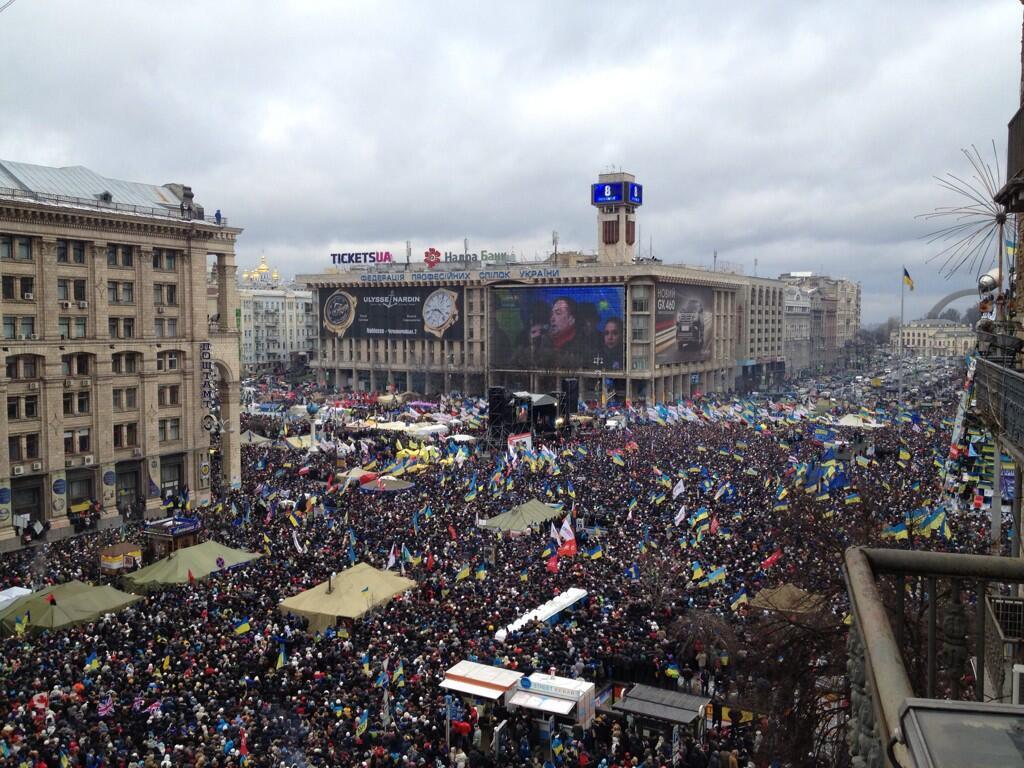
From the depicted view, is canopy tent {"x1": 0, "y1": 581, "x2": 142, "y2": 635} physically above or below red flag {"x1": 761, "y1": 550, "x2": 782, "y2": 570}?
below

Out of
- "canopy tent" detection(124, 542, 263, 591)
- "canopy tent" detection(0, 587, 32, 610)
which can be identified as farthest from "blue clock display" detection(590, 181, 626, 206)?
"canopy tent" detection(0, 587, 32, 610)

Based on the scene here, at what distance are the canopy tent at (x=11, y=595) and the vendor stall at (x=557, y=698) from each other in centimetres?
1447

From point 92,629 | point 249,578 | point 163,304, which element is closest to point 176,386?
point 163,304

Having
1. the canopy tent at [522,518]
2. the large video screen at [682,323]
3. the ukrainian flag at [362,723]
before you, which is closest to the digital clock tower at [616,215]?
the large video screen at [682,323]

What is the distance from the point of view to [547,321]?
91.7m

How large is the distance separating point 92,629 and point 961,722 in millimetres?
21580

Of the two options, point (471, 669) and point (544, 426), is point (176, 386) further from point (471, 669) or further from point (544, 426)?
point (471, 669)

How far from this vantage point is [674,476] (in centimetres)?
3700

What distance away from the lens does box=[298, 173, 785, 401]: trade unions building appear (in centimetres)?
8775

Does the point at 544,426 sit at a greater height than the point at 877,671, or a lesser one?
lesser

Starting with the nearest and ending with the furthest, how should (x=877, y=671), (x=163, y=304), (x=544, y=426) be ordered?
1. (x=877, y=671)
2. (x=163, y=304)
3. (x=544, y=426)

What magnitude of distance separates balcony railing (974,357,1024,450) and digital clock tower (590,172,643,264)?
80.5 m

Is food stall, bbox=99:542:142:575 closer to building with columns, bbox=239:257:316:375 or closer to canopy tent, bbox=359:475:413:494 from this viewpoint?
Result: canopy tent, bbox=359:475:413:494

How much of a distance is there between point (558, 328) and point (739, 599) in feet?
234
